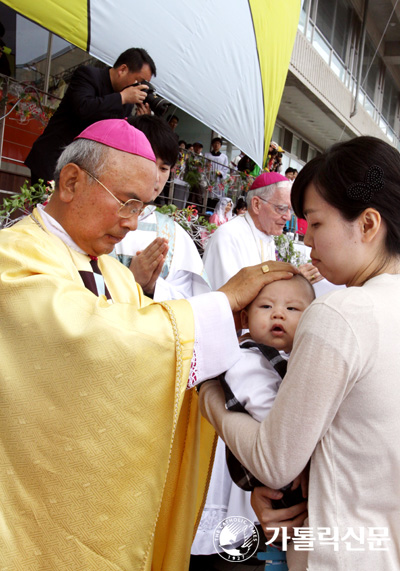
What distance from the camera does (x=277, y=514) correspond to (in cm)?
147

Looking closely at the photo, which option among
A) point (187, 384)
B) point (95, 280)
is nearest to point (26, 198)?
point (95, 280)

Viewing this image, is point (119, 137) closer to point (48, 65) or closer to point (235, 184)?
point (48, 65)

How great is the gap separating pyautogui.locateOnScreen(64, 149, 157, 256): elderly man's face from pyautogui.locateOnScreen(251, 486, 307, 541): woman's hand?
106 centimetres

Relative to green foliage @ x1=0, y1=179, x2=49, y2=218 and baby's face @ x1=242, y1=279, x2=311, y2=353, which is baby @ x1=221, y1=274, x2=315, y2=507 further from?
green foliage @ x1=0, y1=179, x2=49, y2=218

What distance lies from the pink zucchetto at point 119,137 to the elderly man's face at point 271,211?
2592mm

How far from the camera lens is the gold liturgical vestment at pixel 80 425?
1509mm

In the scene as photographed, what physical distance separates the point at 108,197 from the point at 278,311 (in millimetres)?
736

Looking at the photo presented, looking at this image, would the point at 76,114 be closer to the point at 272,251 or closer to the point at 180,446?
the point at 272,251

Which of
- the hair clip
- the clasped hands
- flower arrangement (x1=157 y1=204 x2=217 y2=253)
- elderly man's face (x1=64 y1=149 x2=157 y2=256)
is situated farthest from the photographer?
the hair clip

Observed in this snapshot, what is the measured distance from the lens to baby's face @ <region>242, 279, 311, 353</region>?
1774 millimetres

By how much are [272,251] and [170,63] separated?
179cm

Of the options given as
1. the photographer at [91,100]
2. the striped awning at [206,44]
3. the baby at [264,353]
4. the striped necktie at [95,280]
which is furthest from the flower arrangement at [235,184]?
the baby at [264,353]

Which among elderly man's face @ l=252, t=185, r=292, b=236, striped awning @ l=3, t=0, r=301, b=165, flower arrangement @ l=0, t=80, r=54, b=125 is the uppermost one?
striped awning @ l=3, t=0, r=301, b=165

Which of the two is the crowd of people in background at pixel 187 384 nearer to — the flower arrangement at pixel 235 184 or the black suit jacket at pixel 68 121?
the black suit jacket at pixel 68 121
